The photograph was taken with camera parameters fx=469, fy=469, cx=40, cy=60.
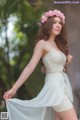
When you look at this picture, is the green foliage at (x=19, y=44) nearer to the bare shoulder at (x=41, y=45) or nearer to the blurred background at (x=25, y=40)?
the blurred background at (x=25, y=40)

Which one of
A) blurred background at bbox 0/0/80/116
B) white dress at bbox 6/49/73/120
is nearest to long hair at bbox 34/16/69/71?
white dress at bbox 6/49/73/120

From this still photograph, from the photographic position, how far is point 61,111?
4.73 m

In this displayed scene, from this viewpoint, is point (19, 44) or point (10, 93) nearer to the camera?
point (10, 93)

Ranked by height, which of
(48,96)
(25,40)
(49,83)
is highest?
(25,40)

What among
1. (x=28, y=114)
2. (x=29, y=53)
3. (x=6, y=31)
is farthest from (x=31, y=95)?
(x=28, y=114)

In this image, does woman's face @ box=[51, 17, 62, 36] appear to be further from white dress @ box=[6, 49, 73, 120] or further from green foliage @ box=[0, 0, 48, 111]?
green foliage @ box=[0, 0, 48, 111]

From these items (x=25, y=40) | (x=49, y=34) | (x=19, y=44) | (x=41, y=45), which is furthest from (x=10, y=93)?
(x=19, y=44)

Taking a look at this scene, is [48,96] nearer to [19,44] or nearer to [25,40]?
[25,40]

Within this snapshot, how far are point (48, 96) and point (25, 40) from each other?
3773 millimetres

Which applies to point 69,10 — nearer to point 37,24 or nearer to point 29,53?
point 37,24

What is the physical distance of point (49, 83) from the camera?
4766 millimetres

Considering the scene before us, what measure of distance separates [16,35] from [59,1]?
222cm

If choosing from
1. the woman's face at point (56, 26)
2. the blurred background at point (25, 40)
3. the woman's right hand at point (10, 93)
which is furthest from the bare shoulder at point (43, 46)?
the blurred background at point (25, 40)

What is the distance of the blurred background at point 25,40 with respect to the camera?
6.87m
